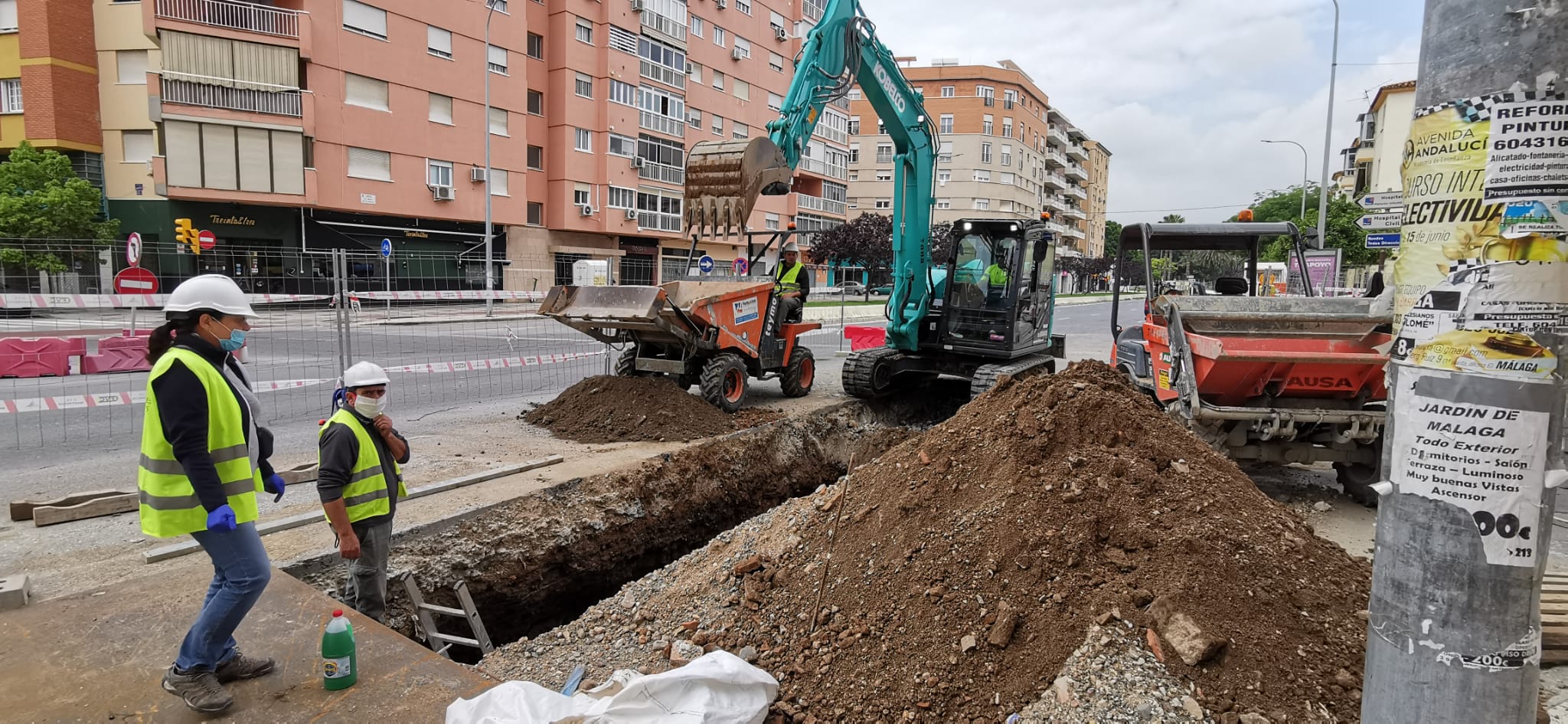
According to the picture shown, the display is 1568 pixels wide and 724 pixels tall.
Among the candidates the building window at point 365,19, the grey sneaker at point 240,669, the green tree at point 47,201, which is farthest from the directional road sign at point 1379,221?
the green tree at point 47,201

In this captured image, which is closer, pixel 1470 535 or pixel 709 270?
pixel 1470 535

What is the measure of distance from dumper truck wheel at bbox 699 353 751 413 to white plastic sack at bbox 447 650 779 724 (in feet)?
19.4

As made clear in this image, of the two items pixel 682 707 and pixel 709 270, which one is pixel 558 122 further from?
pixel 682 707

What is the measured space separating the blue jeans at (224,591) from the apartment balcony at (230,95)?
26.4 m

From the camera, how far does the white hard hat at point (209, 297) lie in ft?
9.65

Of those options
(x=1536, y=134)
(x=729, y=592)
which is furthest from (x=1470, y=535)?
(x=729, y=592)

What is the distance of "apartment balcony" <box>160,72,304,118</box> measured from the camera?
23469 mm

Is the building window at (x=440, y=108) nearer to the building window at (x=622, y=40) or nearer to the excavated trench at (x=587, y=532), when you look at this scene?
the building window at (x=622, y=40)

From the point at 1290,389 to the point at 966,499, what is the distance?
3349mm

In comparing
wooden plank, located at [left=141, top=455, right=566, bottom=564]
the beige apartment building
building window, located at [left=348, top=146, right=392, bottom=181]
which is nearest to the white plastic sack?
wooden plank, located at [left=141, top=455, right=566, bottom=564]

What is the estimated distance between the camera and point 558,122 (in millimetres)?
33469

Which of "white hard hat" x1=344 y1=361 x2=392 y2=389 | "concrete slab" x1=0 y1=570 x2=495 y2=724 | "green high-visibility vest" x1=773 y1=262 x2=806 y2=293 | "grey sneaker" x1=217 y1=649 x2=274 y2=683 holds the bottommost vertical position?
"concrete slab" x1=0 y1=570 x2=495 y2=724

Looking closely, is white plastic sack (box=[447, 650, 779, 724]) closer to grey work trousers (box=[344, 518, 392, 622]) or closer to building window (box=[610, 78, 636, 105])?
grey work trousers (box=[344, 518, 392, 622])

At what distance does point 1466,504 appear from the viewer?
173 centimetres
